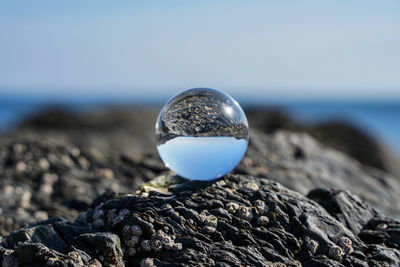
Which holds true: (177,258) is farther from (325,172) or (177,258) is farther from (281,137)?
(281,137)

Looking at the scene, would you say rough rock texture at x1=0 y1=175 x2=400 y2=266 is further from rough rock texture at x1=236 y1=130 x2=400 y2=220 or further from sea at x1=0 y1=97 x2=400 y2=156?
sea at x1=0 y1=97 x2=400 y2=156

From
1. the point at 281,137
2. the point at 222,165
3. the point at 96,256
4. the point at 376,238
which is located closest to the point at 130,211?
the point at 96,256

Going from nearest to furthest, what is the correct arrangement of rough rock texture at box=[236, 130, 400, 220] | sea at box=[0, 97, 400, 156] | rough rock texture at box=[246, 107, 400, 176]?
rough rock texture at box=[236, 130, 400, 220] < rough rock texture at box=[246, 107, 400, 176] < sea at box=[0, 97, 400, 156]

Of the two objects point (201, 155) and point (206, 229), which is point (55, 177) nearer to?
point (201, 155)

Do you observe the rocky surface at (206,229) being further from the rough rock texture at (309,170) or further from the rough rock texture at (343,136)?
the rough rock texture at (343,136)

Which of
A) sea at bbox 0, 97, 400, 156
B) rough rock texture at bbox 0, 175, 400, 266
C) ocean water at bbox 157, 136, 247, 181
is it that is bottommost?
sea at bbox 0, 97, 400, 156

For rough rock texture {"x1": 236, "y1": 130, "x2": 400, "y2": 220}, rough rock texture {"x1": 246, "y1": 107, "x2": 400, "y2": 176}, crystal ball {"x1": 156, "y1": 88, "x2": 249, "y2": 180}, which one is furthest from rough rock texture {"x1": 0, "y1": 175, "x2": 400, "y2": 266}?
rough rock texture {"x1": 246, "y1": 107, "x2": 400, "y2": 176}

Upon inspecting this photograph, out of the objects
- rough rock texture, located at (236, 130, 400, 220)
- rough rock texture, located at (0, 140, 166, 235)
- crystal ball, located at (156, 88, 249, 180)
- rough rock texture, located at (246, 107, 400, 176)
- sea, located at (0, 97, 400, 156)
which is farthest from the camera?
sea, located at (0, 97, 400, 156)
